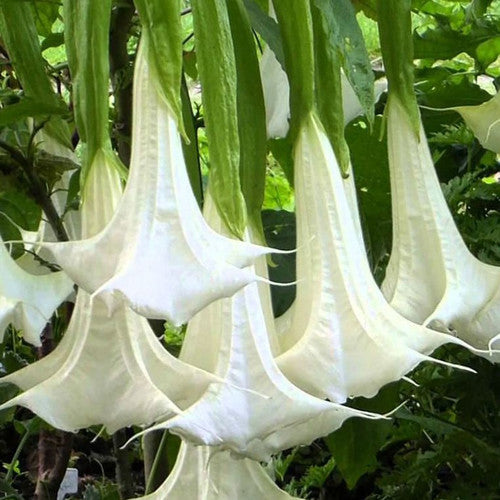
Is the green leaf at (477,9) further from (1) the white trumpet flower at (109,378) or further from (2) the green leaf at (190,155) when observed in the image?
(1) the white trumpet flower at (109,378)

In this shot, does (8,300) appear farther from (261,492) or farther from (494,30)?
(494,30)

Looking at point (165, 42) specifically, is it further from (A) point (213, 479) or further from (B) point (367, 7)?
(B) point (367, 7)

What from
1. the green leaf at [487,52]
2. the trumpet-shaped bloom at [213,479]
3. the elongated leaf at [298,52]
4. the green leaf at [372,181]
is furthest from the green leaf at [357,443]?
the green leaf at [487,52]

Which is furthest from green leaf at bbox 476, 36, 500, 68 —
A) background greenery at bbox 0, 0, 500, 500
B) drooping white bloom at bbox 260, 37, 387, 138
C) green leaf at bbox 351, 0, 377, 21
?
drooping white bloom at bbox 260, 37, 387, 138

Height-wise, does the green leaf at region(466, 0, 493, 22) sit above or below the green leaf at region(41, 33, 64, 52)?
below

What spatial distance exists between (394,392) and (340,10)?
0.36 meters

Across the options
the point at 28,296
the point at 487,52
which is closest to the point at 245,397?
the point at 28,296

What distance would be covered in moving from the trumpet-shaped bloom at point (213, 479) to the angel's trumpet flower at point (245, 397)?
0.22 ft

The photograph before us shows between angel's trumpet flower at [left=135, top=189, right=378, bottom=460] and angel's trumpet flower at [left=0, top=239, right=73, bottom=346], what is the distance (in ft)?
0.35

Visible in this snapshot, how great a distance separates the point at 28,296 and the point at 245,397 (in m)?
0.18

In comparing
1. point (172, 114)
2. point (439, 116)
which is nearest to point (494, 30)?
point (439, 116)

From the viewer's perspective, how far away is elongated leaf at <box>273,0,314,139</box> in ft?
1.73

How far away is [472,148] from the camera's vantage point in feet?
3.24

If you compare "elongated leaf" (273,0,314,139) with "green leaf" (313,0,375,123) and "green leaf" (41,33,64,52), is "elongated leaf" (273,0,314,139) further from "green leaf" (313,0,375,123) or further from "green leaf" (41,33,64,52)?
"green leaf" (41,33,64,52)
